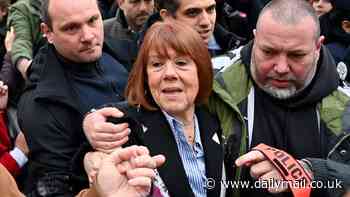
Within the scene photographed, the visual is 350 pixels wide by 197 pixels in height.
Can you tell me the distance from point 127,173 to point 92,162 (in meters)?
0.42

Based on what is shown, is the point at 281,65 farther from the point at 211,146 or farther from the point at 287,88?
the point at 211,146

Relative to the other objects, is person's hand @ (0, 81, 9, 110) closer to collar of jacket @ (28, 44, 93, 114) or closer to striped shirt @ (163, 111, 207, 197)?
collar of jacket @ (28, 44, 93, 114)

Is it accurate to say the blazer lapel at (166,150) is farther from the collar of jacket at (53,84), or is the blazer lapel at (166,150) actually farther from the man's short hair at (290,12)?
the man's short hair at (290,12)

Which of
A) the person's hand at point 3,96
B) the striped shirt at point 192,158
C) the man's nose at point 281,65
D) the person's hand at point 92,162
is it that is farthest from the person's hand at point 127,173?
the person's hand at point 3,96

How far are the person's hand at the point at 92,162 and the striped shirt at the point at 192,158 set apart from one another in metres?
0.30

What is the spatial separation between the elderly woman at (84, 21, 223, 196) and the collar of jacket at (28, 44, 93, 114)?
364 millimetres

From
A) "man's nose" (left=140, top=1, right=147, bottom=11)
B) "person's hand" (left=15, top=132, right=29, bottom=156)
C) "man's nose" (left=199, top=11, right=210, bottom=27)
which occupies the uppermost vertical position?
"man's nose" (left=199, top=11, right=210, bottom=27)

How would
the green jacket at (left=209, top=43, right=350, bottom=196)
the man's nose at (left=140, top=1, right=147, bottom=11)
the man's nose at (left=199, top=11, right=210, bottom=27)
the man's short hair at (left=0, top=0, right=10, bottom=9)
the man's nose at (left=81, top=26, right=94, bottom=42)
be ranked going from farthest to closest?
1. the man's short hair at (left=0, top=0, right=10, bottom=9)
2. the man's nose at (left=140, top=1, right=147, bottom=11)
3. the man's nose at (left=199, top=11, right=210, bottom=27)
4. the man's nose at (left=81, top=26, right=94, bottom=42)
5. the green jacket at (left=209, top=43, right=350, bottom=196)

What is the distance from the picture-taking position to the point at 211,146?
2486mm

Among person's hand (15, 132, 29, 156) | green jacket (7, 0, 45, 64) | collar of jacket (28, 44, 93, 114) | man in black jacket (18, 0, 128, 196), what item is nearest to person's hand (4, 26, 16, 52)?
green jacket (7, 0, 45, 64)

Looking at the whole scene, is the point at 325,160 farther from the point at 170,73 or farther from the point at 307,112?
the point at 170,73

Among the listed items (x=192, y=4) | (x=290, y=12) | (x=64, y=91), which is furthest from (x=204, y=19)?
(x=64, y=91)

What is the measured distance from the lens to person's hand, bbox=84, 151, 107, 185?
91.3 inches

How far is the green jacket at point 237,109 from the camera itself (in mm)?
2602
